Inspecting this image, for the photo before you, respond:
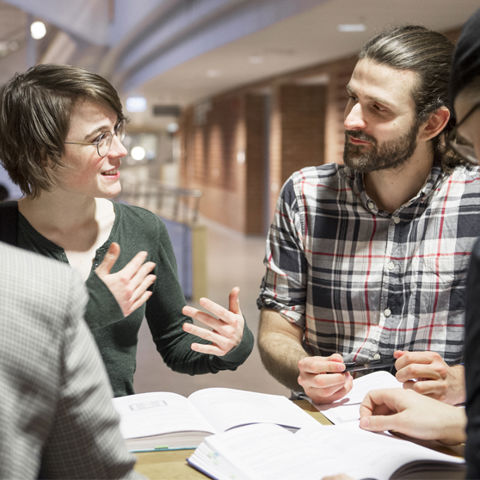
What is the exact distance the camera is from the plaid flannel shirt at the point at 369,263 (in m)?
2.05

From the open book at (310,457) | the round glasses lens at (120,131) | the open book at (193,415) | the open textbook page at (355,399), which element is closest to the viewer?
the open book at (310,457)

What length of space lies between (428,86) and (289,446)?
1197mm

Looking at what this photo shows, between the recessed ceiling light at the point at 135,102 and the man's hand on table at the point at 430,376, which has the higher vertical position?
the recessed ceiling light at the point at 135,102

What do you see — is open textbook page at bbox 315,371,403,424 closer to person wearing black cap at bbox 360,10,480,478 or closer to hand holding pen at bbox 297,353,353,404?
hand holding pen at bbox 297,353,353,404

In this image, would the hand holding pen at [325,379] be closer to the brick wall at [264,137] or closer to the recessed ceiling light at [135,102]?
the brick wall at [264,137]

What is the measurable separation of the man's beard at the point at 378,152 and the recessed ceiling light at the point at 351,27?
5.89 meters

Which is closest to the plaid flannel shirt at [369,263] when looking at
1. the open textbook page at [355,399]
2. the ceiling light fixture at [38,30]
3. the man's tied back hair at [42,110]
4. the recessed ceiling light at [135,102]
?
the open textbook page at [355,399]

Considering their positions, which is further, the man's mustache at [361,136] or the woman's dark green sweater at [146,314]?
the man's mustache at [361,136]

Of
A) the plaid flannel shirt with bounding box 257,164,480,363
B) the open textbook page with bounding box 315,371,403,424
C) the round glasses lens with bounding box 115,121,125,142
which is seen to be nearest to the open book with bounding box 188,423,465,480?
the open textbook page with bounding box 315,371,403,424

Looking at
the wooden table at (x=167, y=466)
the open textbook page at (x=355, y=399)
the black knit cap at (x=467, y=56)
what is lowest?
the wooden table at (x=167, y=466)

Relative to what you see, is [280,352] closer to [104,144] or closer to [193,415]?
[193,415]

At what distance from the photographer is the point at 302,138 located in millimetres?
12898

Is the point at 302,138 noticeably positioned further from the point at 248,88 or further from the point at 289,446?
the point at 289,446

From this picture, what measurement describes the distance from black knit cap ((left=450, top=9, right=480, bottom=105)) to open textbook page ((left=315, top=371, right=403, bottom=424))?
0.89 meters
